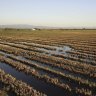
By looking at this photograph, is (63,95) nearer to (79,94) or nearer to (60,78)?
(79,94)

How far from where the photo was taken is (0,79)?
14.9 m

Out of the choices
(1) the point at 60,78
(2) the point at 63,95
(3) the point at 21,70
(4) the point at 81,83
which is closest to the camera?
(2) the point at 63,95

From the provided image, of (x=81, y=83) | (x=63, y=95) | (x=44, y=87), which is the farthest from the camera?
(x=81, y=83)

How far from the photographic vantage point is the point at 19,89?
1243 centimetres

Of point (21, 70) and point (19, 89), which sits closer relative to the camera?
point (19, 89)

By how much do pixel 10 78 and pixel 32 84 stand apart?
192cm

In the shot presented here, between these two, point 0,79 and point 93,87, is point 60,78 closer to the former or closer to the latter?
point 93,87

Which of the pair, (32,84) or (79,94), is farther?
(32,84)

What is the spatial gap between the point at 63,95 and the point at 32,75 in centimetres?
469

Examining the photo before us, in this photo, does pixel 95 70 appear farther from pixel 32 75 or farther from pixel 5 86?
pixel 5 86

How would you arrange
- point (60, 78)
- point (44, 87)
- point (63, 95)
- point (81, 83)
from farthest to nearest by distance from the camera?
point (60, 78)
point (81, 83)
point (44, 87)
point (63, 95)

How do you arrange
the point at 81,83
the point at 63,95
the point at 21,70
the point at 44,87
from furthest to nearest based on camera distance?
the point at 21,70 < the point at 81,83 < the point at 44,87 < the point at 63,95

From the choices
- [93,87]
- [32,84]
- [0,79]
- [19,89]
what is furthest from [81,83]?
[0,79]

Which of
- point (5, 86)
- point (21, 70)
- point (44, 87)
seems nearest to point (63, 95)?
point (44, 87)
